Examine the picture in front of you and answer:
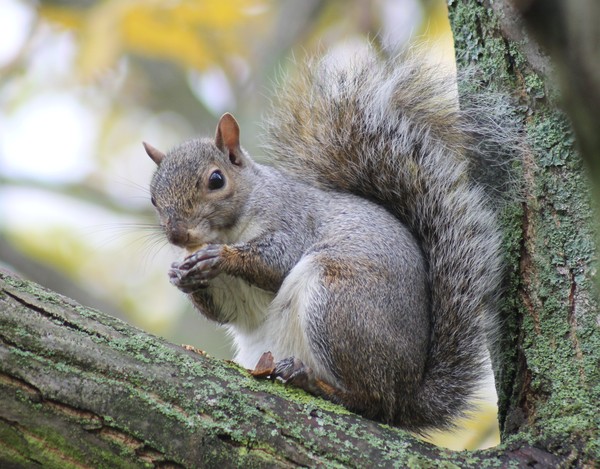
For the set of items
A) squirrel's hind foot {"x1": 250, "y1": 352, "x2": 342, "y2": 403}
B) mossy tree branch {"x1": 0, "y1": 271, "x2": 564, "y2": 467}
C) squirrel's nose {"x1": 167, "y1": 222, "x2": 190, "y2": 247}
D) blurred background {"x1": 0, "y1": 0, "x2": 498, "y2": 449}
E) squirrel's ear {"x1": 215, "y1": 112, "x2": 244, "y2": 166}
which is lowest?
mossy tree branch {"x1": 0, "y1": 271, "x2": 564, "y2": 467}

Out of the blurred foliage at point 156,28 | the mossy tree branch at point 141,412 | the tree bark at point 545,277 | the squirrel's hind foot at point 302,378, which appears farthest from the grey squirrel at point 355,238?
the blurred foliage at point 156,28

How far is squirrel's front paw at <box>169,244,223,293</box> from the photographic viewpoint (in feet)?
8.15

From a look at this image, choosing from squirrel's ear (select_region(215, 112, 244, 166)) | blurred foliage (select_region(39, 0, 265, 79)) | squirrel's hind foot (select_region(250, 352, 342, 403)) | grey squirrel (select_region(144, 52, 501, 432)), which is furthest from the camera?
blurred foliage (select_region(39, 0, 265, 79))

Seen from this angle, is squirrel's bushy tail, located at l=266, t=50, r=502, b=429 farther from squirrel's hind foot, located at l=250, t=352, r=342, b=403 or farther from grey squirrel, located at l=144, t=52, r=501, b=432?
squirrel's hind foot, located at l=250, t=352, r=342, b=403

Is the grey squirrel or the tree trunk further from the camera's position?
the grey squirrel

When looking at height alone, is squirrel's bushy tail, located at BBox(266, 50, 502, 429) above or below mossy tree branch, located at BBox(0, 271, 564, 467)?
above

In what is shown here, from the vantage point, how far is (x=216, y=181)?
274 cm

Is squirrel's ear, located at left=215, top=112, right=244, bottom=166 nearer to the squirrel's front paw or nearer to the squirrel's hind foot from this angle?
the squirrel's front paw

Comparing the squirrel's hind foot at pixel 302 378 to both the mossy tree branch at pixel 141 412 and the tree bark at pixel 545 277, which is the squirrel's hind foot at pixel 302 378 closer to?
the mossy tree branch at pixel 141 412

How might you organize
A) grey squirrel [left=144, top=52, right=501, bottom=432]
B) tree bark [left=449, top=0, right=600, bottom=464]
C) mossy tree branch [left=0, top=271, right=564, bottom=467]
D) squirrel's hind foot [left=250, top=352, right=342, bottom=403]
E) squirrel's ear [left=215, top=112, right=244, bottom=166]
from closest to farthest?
mossy tree branch [left=0, top=271, right=564, bottom=467] < tree bark [left=449, top=0, right=600, bottom=464] < squirrel's hind foot [left=250, top=352, right=342, bottom=403] < grey squirrel [left=144, top=52, right=501, bottom=432] < squirrel's ear [left=215, top=112, right=244, bottom=166]

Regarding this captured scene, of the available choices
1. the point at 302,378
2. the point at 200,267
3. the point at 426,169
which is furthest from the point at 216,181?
the point at 302,378

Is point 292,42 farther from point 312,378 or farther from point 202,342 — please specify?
point 312,378

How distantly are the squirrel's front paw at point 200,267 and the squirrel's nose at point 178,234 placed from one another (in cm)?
9

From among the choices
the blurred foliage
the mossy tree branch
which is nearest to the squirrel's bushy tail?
the mossy tree branch
